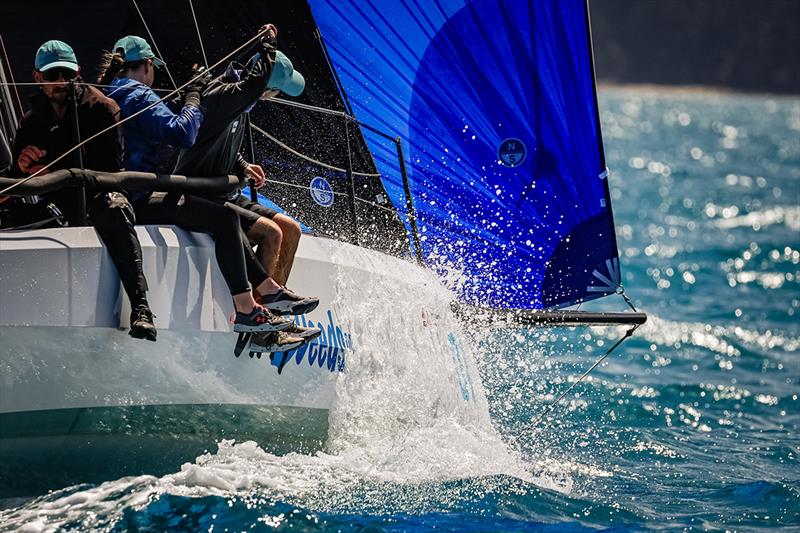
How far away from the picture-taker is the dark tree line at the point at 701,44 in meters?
85.8

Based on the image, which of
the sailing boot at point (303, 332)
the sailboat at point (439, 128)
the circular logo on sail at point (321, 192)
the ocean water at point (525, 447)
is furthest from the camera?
the sailboat at point (439, 128)

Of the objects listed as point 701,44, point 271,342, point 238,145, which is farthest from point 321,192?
point 701,44

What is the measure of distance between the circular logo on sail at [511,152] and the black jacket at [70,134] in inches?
97.0

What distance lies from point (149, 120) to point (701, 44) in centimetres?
8688

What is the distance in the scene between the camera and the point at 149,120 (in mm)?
4121

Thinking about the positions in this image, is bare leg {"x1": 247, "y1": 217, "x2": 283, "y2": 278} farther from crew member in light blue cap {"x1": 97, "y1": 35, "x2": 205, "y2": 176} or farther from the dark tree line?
the dark tree line

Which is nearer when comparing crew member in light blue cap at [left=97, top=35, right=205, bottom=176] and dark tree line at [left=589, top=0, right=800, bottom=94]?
crew member in light blue cap at [left=97, top=35, right=205, bottom=176]

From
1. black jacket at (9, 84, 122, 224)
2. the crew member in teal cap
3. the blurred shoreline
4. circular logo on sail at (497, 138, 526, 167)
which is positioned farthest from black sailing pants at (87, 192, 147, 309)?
the blurred shoreline

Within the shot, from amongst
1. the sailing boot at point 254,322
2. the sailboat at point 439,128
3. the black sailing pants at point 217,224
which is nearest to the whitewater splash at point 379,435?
the sailboat at point 439,128

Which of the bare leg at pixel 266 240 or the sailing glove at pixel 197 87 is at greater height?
the sailing glove at pixel 197 87

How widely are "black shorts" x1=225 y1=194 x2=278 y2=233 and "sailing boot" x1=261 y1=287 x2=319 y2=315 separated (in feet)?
0.92

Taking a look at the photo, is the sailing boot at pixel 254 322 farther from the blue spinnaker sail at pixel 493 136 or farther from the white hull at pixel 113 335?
the blue spinnaker sail at pixel 493 136

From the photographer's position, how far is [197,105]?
4.19 meters

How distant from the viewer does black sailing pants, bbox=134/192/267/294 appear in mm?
4117
